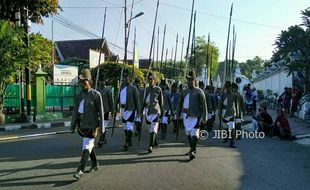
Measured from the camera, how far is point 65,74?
2647 cm

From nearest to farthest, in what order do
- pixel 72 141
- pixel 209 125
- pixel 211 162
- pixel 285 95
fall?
1. pixel 211 162
2. pixel 72 141
3. pixel 209 125
4. pixel 285 95

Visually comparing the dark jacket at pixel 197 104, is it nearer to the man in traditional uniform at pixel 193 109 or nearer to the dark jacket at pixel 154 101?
the man in traditional uniform at pixel 193 109

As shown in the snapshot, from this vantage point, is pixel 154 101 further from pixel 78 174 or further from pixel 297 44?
pixel 297 44

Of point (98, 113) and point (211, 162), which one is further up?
point (98, 113)

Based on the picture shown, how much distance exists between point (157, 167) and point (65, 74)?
18.2 m

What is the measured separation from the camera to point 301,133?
54.4ft

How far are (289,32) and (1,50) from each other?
519 inches

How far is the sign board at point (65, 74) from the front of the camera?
85.4ft

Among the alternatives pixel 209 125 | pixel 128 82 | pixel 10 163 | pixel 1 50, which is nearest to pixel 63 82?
pixel 1 50

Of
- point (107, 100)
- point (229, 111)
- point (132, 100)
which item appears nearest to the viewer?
point (132, 100)

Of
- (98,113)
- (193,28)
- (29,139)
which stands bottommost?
(29,139)

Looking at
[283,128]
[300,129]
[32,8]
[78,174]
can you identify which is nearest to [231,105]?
[283,128]

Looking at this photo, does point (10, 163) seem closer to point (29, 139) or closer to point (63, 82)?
point (29, 139)

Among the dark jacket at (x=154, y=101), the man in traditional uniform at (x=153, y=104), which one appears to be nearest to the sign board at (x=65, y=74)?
the man in traditional uniform at (x=153, y=104)
